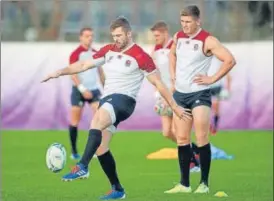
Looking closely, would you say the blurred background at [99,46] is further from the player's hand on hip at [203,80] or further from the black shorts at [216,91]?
the player's hand on hip at [203,80]

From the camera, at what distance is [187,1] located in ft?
76.3

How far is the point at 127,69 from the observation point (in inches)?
439

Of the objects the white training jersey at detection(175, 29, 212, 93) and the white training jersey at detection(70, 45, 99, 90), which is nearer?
the white training jersey at detection(175, 29, 212, 93)

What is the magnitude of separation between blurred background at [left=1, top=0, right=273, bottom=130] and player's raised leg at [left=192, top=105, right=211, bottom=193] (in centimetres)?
1146

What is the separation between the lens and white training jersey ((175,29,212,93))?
11664 millimetres

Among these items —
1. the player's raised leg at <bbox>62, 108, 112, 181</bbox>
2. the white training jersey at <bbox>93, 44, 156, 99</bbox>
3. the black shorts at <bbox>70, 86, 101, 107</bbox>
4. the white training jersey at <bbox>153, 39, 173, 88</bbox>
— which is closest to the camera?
the player's raised leg at <bbox>62, 108, 112, 181</bbox>

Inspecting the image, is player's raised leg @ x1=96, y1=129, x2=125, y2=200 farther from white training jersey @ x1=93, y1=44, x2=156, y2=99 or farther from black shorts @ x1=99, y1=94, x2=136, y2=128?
white training jersey @ x1=93, y1=44, x2=156, y2=99

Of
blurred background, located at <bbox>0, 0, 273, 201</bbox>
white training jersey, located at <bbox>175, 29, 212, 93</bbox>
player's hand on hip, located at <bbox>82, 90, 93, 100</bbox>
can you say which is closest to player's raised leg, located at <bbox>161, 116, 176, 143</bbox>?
player's hand on hip, located at <bbox>82, 90, 93, 100</bbox>

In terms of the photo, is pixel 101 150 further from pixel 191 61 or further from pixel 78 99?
pixel 78 99

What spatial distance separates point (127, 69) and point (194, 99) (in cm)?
103

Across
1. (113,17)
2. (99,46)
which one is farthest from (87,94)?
(113,17)

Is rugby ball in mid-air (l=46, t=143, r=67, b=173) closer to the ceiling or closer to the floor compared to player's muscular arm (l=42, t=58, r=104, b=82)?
closer to the floor

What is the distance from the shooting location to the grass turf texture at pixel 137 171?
11797 mm

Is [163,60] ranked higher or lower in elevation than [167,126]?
higher
